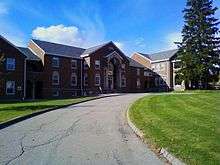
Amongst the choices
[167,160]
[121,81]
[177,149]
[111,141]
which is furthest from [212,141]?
[121,81]

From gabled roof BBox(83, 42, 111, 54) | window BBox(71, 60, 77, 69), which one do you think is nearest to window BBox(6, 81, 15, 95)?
window BBox(71, 60, 77, 69)

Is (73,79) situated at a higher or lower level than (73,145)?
higher

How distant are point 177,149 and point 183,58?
154ft

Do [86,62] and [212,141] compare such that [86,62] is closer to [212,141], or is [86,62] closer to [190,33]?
[190,33]

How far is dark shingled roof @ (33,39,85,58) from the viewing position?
182 ft

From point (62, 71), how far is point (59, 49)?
13.3ft

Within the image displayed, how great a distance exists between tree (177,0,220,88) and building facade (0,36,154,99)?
1407cm

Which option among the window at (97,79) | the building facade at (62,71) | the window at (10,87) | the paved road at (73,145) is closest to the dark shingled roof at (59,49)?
the building facade at (62,71)

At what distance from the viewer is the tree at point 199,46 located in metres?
54.4

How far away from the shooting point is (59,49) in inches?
2304

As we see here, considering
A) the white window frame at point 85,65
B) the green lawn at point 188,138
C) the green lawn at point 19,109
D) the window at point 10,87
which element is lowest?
the green lawn at point 188,138

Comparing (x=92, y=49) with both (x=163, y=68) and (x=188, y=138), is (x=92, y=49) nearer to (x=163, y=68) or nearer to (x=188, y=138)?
(x=163, y=68)

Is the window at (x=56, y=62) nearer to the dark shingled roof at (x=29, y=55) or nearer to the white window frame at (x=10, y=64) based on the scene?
the dark shingled roof at (x=29, y=55)

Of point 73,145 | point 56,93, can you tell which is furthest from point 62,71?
point 73,145
